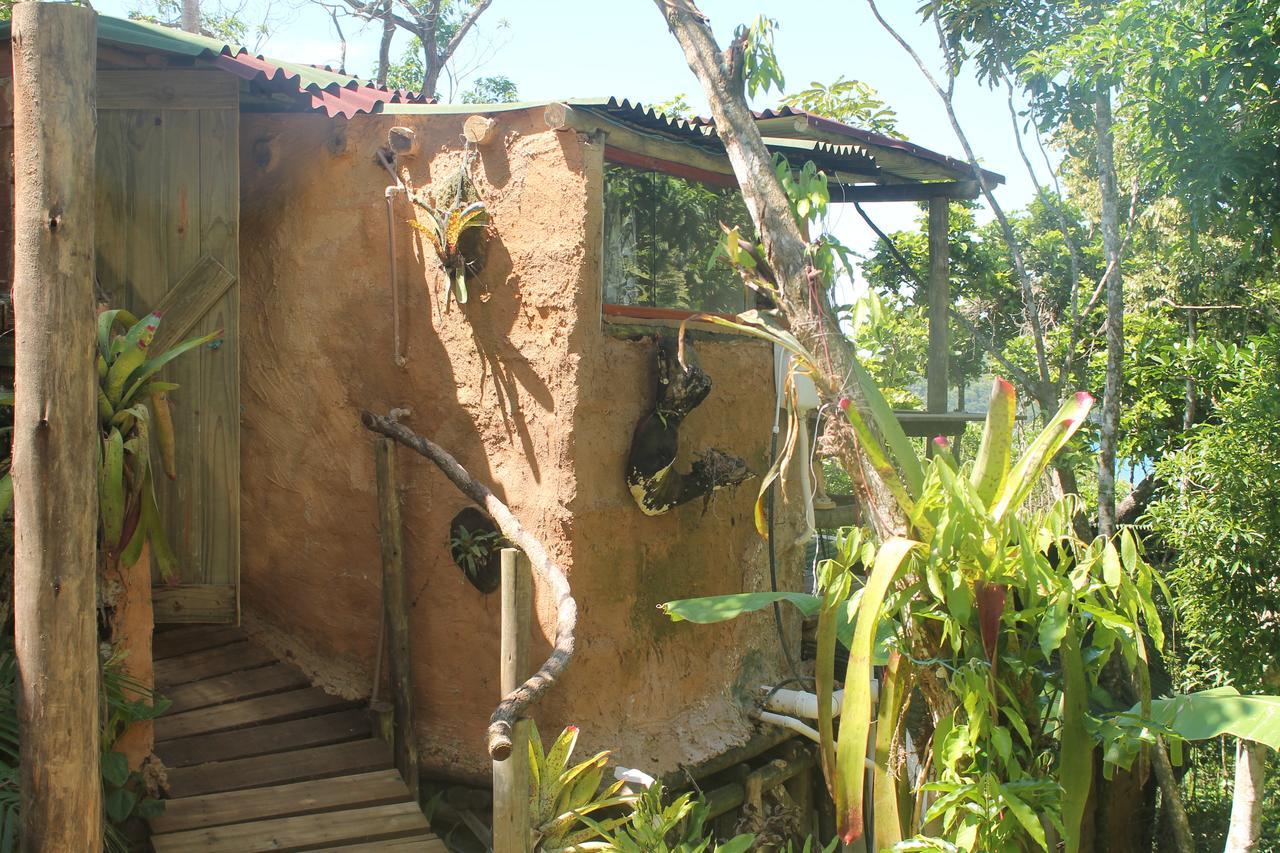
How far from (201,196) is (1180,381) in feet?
22.4

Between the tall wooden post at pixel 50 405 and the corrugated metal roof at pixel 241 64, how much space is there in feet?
4.09

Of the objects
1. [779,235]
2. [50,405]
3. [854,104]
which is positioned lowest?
[50,405]

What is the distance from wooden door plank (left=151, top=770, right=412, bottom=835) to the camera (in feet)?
14.0

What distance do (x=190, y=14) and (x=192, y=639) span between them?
12725 mm

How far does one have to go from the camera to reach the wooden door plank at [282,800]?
4.27 meters

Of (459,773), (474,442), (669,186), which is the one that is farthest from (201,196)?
(459,773)

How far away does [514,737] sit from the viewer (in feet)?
10.6

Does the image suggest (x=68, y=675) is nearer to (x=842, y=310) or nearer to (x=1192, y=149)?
(x=842, y=310)

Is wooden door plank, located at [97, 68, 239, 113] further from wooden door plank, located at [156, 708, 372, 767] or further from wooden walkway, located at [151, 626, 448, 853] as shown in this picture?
wooden door plank, located at [156, 708, 372, 767]

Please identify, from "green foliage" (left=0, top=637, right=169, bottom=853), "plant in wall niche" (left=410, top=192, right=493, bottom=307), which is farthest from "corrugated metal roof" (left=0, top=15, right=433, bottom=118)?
"green foliage" (left=0, top=637, right=169, bottom=853)

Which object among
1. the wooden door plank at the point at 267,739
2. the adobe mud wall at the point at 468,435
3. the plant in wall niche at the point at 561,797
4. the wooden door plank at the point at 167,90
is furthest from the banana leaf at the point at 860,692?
the wooden door plank at the point at 167,90

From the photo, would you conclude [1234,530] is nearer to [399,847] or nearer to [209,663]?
[399,847]

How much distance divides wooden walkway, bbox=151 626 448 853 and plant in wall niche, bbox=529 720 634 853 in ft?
2.30

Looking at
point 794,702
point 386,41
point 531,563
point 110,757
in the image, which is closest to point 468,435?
point 531,563
